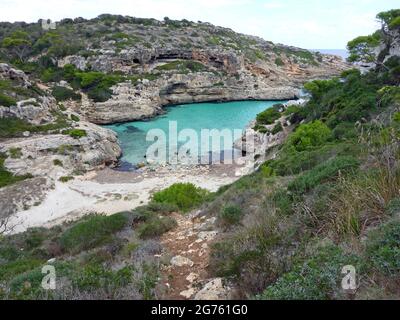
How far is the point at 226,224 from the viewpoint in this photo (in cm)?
738

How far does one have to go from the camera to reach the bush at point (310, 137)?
17359 millimetres

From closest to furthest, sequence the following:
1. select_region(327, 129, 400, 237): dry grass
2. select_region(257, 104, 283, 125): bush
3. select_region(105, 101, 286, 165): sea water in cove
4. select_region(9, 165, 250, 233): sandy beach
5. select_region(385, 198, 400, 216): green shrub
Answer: select_region(385, 198, 400, 216): green shrub → select_region(327, 129, 400, 237): dry grass → select_region(9, 165, 250, 233): sandy beach → select_region(105, 101, 286, 165): sea water in cove → select_region(257, 104, 283, 125): bush

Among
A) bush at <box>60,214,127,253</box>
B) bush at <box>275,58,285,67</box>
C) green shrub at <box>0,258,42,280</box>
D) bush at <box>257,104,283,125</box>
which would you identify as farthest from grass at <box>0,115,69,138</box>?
bush at <box>275,58,285,67</box>

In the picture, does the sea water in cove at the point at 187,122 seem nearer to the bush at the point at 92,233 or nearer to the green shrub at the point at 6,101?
the green shrub at the point at 6,101

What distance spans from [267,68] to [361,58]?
4074 cm

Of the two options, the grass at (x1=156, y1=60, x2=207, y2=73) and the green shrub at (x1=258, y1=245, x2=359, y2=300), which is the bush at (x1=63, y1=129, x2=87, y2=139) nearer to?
the green shrub at (x1=258, y1=245, x2=359, y2=300)

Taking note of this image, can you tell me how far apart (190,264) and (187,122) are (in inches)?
1420

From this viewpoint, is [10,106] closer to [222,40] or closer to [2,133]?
[2,133]

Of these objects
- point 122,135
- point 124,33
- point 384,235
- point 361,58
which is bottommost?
point 122,135

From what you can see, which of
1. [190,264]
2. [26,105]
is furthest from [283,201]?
[26,105]

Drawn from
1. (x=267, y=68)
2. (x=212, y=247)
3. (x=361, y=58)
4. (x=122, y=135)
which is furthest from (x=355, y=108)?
(x=267, y=68)

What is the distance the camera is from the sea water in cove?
32378 millimetres

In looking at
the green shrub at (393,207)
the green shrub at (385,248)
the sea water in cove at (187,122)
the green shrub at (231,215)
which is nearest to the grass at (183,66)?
the sea water in cove at (187,122)

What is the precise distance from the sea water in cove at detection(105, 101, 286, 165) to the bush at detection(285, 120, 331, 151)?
43.2 ft
